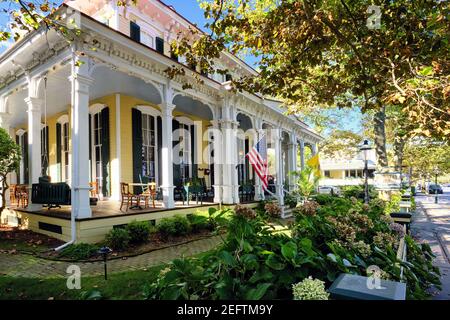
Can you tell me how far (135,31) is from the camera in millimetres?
10734

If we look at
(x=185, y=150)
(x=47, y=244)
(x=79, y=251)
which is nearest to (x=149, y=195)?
(x=79, y=251)

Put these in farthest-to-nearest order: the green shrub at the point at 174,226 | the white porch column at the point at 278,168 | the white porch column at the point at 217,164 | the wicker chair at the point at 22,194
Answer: the white porch column at the point at 278,168, the white porch column at the point at 217,164, the wicker chair at the point at 22,194, the green shrub at the point at 174,226

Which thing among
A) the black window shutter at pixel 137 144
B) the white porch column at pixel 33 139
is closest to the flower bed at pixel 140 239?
the white porch column at pixel 33 139

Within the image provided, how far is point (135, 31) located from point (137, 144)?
165 inches

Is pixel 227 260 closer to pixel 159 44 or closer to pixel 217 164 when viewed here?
pixel 217 164

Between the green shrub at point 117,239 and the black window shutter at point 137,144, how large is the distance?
161 inches

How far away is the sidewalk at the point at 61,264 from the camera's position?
5.01 meters

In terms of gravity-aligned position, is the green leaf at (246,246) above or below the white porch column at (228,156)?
below

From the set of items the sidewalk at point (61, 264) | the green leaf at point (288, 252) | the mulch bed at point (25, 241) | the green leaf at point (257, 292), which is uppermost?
the green leaf at point (288, 252)

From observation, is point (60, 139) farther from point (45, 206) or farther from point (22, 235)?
point (22, 235)

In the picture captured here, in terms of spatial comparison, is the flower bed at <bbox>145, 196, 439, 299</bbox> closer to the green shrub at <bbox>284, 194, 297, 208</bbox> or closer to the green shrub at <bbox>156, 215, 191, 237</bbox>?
the green shrub at <bbox>156, 215, 191, 237</bbox>

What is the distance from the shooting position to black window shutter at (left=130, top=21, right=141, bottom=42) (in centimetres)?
1059

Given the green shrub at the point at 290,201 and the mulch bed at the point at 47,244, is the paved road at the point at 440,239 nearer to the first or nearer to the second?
the mulch bed at the point at 47,244

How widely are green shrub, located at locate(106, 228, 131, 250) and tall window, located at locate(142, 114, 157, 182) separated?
15.0ft
